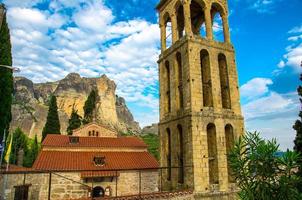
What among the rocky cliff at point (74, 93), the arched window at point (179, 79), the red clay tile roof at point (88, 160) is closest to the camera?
the arched window at point (179, 79)

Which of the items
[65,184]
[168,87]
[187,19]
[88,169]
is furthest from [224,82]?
[65,184]

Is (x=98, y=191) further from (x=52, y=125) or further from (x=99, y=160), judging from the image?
(x=52, y=125)

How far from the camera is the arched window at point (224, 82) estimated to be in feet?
63.7

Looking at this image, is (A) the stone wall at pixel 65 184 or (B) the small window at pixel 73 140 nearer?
(A) the stone wall at pixel 65 184

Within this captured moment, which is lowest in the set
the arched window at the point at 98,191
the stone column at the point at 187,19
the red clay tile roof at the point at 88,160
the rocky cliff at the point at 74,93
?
the arched window at the point at 98,191

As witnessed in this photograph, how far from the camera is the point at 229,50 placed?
66.2 feet

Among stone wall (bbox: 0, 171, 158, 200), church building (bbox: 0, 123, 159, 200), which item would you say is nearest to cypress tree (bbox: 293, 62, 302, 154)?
stone wall (bbox: 0, 171, 158, 200)

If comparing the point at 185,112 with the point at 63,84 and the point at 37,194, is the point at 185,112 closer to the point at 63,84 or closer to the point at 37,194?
the point at 37,194

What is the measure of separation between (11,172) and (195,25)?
21.3 metres

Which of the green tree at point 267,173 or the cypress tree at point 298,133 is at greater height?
the cypress tree at point 298,133

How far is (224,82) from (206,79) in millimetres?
1652

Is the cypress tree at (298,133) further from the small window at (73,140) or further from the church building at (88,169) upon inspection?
the small window at (73,140)

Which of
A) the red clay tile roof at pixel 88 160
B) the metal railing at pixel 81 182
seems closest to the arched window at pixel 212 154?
the metal railing at pixel 81 182

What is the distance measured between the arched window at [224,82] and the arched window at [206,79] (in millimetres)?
1416
